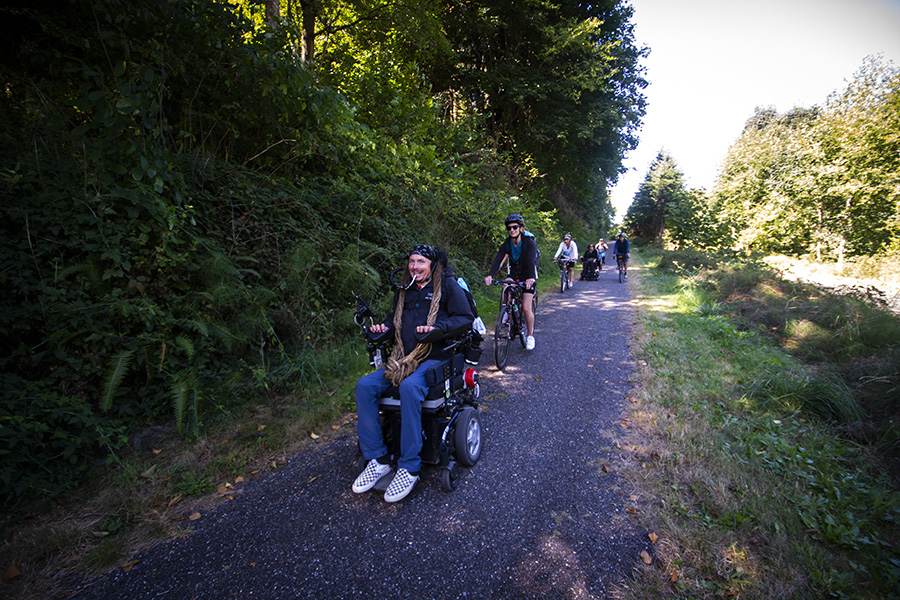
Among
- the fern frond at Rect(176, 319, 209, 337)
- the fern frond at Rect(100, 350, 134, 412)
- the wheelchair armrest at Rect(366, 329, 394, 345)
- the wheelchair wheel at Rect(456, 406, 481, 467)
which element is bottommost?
the wheelchair wheel at Rect(456, 406, 481, 467)

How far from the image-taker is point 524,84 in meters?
13.2

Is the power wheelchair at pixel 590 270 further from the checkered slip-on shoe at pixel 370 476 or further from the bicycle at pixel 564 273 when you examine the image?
the checkered slip-on shoe at pixel 370 476

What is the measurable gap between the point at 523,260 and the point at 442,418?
3.83 meters

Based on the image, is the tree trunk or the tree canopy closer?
the tree canopy

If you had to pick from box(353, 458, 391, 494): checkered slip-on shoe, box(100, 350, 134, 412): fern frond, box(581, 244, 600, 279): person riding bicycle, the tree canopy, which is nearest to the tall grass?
box(353, 458, 391, 494): checkered slip-on shoe

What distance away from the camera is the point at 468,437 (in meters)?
3.00

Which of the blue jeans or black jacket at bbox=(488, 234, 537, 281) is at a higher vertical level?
black jacket at bbox=(488, 234, 537, 281)

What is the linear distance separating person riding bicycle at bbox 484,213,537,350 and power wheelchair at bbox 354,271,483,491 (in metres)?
2.97

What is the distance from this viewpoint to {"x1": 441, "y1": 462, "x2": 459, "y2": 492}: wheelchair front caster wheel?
271 centimetres

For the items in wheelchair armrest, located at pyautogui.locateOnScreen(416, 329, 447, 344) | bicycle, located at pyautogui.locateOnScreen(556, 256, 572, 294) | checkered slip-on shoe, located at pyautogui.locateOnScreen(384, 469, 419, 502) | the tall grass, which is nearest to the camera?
the tall grass

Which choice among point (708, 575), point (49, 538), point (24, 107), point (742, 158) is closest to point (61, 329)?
point (49, 538)

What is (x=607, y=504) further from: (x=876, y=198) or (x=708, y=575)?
(x=876, y=198)

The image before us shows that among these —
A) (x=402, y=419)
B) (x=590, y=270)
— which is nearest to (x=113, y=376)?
(x=402, y=419)

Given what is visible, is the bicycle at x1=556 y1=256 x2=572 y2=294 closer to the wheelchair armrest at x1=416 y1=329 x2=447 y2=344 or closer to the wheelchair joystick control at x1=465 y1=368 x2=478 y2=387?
the wheelchair joystick control at x1=465 y1=368 x2=478 y2=387
